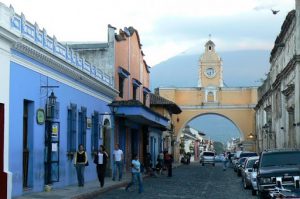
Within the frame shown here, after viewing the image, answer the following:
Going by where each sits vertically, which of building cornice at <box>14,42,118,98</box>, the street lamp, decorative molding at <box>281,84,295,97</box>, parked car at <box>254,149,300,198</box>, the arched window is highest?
the arched window

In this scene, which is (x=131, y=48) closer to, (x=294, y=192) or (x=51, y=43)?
(x=51, y=43)

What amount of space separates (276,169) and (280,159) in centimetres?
98

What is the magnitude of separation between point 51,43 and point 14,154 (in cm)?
539

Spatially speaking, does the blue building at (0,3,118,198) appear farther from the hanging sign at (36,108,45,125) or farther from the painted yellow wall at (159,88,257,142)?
the painted yellow wall at (159,88,257,142)

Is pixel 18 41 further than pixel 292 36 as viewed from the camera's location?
No

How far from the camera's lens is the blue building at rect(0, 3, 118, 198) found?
1750cm

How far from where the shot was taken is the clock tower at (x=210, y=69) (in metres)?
85.3

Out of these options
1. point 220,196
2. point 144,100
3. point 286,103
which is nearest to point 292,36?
point 286,103

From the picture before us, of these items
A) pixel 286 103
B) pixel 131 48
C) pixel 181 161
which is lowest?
pixel 181 161

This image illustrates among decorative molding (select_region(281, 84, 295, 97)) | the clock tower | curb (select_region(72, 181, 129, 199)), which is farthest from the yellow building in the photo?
curb (select_region(72, 181, 129, 199))

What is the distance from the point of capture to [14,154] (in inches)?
709

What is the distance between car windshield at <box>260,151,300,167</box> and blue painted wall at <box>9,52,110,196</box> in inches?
290

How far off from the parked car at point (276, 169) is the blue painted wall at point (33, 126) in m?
7.24

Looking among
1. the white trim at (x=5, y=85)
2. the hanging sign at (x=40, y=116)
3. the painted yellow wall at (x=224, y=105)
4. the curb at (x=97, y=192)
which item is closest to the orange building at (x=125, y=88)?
the curb at (x=97, y=192)
